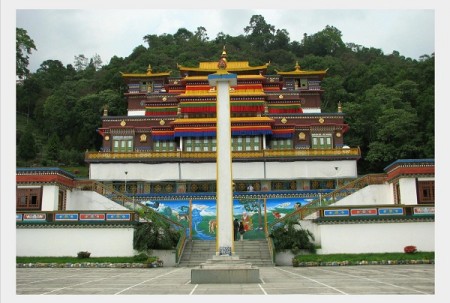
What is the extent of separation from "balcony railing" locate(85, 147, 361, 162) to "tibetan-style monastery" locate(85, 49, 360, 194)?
8cm

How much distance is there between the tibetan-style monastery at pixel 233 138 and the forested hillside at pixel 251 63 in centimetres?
879

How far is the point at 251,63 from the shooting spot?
82.9m

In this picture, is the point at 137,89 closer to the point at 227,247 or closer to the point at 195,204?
the point at 195,204

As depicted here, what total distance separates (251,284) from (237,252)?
1056cm

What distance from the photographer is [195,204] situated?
125 ft

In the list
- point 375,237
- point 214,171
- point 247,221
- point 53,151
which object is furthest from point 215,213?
point 53,151

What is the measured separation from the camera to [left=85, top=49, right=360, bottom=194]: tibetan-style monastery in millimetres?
44312

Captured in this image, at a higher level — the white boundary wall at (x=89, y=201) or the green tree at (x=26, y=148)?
the green tree at (x=26, y=148)

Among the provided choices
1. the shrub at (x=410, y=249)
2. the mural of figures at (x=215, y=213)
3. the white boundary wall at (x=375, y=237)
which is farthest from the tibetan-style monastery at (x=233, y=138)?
the shrub at (x=410, y=249)

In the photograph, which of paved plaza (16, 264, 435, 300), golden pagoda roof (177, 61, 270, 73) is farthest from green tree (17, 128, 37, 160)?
paved plaza (16, 264, 435, 300)

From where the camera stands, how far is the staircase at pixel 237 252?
27145 millimetres

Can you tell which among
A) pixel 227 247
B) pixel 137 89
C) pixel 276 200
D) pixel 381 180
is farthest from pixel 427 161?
pixel 137 89

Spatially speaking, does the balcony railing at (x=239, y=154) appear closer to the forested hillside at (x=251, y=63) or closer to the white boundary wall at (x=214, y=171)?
the white boundary wall at (x=214, y=171)

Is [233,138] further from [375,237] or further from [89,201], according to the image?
[375,237]
